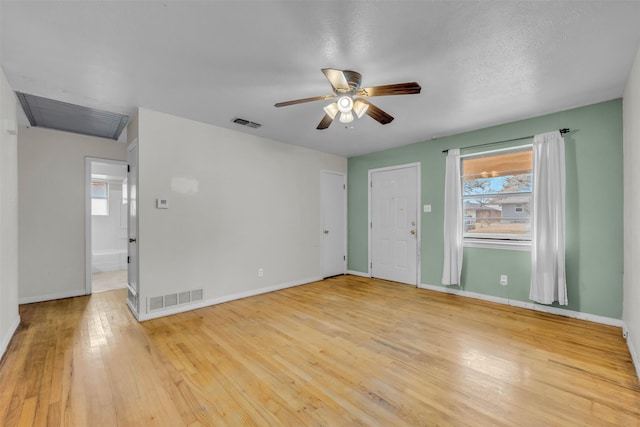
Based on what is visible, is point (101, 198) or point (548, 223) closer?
point (548, 223)

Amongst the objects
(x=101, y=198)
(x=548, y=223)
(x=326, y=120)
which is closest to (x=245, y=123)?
(x=326, y=120)

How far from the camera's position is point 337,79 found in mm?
2160

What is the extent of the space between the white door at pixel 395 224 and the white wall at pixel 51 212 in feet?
16.0

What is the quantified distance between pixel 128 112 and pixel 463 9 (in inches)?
141

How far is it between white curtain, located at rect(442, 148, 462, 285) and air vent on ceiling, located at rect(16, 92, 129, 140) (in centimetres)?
458

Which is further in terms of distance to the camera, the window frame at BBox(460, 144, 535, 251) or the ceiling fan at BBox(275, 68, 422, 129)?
the window frame at BBox(460, 144, 535, 251)

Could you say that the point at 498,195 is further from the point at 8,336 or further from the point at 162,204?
the point at 8,336

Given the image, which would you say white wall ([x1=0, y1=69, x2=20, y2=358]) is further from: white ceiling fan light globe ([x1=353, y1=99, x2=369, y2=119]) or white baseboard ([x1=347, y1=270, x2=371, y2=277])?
white baseboard ([x1=347, y1=270, x2=371, y2=277])

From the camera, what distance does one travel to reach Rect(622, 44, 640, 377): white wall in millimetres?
2229

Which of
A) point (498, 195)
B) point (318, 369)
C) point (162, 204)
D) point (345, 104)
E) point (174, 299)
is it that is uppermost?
point (345, 104)

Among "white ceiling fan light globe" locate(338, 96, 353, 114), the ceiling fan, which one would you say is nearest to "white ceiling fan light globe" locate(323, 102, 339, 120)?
the ceiling fan

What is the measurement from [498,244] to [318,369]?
3084 millimetres

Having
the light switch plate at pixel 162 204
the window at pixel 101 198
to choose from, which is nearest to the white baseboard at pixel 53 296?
the light switch plate at pixel 162 204

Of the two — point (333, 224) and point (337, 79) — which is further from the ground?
point (337, 79)
